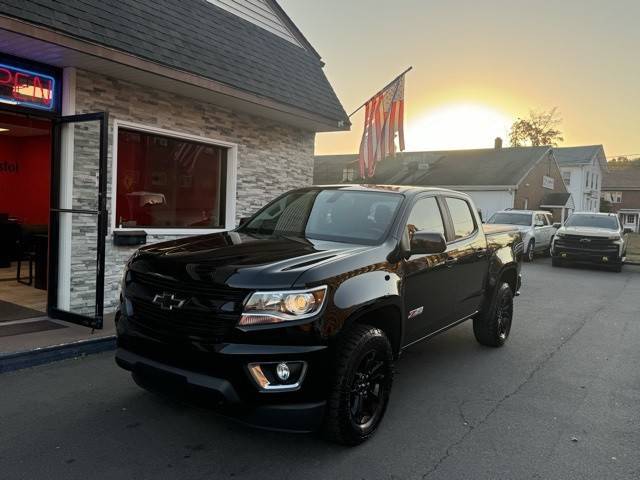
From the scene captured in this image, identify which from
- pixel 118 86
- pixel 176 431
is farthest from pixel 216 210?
pixel 176 431

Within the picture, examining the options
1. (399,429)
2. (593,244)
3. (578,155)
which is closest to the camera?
(399,429)

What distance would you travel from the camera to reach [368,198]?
4.68m

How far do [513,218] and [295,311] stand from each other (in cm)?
1779

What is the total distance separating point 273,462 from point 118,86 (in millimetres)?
5483

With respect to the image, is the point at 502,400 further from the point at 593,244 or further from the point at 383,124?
the point at 593,244

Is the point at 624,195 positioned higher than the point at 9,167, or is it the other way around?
the point at 624,195

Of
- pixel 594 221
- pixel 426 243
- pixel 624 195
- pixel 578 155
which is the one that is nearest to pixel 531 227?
pixel 594 221

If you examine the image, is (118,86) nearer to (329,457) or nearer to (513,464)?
(329,457)

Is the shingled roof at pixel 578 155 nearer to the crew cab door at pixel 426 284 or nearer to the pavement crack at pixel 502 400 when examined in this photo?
the pavement crack at pixel 502 400

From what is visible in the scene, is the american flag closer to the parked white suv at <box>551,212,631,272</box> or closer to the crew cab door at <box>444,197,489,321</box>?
the crew cab door at <box>444,197,489,321</box>

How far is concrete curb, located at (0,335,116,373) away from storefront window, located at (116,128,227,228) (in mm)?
2235

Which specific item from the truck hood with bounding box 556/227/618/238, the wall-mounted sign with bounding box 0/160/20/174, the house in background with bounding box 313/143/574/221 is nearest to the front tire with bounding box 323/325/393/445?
the wall-mounted sign with bounding box 0/160/20/174

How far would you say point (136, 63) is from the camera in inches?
246

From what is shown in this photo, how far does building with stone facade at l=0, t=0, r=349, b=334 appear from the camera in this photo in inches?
231
